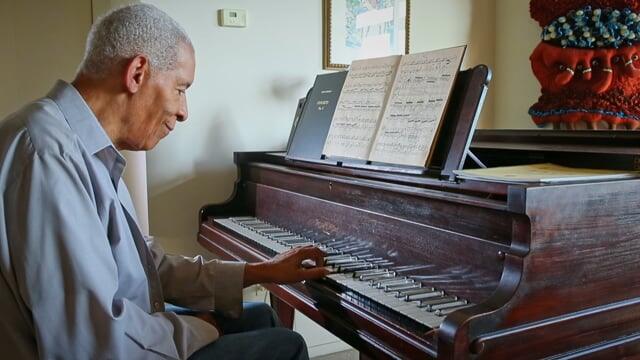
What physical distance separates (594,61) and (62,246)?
251 cm

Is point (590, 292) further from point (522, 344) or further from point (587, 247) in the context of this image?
point (522, 344)

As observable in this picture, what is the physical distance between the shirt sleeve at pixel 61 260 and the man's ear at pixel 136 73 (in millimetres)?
209

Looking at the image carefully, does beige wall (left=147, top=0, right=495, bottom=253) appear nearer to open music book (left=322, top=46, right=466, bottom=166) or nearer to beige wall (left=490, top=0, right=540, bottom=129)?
open music book (left=322, top=46, right=466, bottom=166)

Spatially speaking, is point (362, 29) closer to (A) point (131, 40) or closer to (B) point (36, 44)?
(B) point (36, 44)

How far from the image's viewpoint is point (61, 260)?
39.2 inches

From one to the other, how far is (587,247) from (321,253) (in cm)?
67

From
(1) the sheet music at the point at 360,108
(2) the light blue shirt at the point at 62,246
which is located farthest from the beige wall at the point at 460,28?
(2) the light blue shirt at the point at 62,246

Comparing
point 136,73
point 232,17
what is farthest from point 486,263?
point 232,17

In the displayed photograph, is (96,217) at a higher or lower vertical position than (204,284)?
higher

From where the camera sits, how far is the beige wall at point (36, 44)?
3.09 metres

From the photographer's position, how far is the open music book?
154 centimetres

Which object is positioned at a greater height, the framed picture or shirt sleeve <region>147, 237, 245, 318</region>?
the framed picture

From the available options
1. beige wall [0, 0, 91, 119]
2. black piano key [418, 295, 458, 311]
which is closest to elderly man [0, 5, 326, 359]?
black piano key [418, 295, 458, 311]

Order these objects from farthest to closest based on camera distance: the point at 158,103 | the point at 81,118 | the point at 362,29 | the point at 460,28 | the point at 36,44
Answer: the point at 460,28
the point at 36,44
the point at 362,29
the point at 158,103
the point at 81,118
